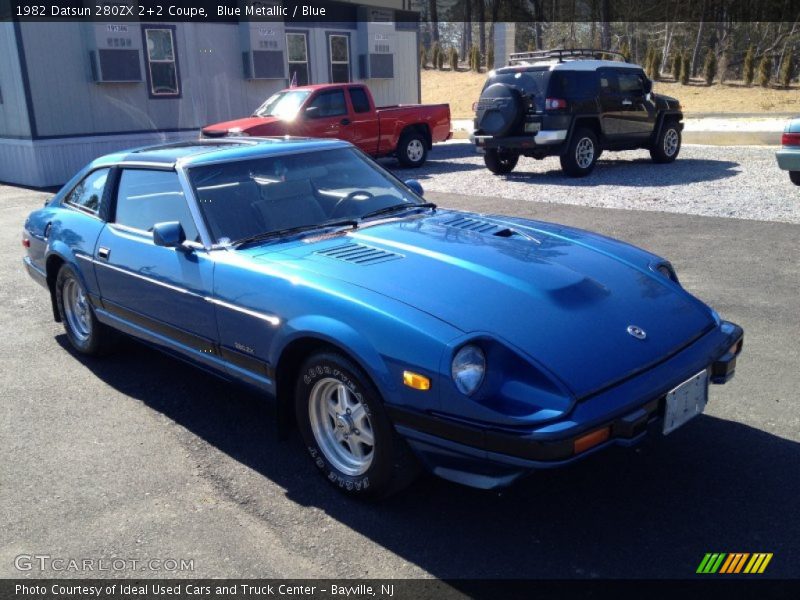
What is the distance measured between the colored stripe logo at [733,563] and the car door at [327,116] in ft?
42.5

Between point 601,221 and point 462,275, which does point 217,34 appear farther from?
point 462,275

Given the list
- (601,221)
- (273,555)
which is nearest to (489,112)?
(601,221)

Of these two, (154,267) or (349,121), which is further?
(349,121)

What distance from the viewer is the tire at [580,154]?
13.2 metres

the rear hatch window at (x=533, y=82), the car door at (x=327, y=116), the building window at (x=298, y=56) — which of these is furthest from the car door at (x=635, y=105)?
the building window at (x=298, y=56)

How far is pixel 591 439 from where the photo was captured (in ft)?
9.31

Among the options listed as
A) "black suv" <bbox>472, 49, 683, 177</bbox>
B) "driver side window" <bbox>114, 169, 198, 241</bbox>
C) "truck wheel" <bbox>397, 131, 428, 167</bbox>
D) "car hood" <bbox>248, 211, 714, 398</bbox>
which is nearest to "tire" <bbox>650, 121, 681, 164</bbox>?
"black suv" <bbox>472, 49, 683, 177</bbox>

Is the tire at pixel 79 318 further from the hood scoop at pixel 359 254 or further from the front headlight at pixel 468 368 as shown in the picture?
the front headlight at pixel 468 368

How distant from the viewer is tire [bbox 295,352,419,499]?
124 inches

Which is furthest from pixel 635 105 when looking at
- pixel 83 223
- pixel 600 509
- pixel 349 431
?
pixel 349 431

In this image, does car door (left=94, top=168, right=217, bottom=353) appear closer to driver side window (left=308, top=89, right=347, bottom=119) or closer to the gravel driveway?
the gravel driveway

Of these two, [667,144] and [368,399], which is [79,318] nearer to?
[368,399]

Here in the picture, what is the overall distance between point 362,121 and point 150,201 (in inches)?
453

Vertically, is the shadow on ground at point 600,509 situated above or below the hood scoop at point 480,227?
below
